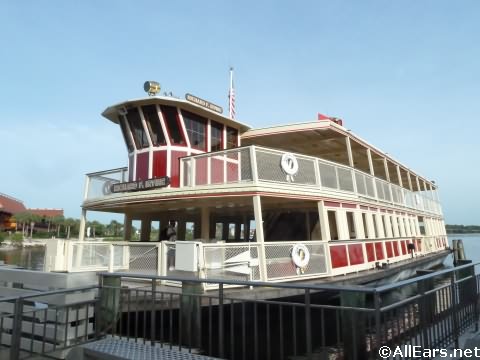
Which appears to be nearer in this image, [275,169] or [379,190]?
[275,169]

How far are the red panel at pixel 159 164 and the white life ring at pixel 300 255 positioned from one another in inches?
190

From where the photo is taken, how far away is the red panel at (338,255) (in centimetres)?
1036

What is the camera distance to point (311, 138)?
1538cm

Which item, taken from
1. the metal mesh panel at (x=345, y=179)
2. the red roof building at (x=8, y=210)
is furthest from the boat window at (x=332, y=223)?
the red roof building at (x=8, y=210)

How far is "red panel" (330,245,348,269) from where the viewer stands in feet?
34.0

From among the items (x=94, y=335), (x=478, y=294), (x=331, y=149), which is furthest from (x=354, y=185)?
(x=94, y=335)

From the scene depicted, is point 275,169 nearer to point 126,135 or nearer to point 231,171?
point 231,171

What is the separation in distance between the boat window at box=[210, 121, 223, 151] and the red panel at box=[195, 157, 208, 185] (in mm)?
2509

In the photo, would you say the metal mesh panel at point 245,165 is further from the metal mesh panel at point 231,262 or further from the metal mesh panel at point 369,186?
the metal mesh panel at point 369,186

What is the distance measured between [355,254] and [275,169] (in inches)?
149

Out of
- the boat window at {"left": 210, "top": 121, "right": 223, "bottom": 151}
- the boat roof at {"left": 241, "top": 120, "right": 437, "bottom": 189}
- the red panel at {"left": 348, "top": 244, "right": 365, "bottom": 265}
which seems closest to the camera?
the red panel at {"left": 348, "top": 244, "right": 365, "bottom": 265}

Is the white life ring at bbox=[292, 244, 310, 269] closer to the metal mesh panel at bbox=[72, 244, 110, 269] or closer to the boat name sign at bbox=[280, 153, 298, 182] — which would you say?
the boat name sign at bbox=[280, 153, 298, 182]

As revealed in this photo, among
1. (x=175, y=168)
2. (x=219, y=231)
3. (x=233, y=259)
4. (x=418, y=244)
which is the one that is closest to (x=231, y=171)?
(x=175, y=168)

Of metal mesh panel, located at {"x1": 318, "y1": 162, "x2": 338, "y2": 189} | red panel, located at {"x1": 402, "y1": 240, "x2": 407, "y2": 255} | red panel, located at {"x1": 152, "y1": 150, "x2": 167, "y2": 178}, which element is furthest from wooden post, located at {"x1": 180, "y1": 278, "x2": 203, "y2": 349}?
red panel, located at {"x1": 402, "y1": 240, "x2": 407, "y2": 255}
